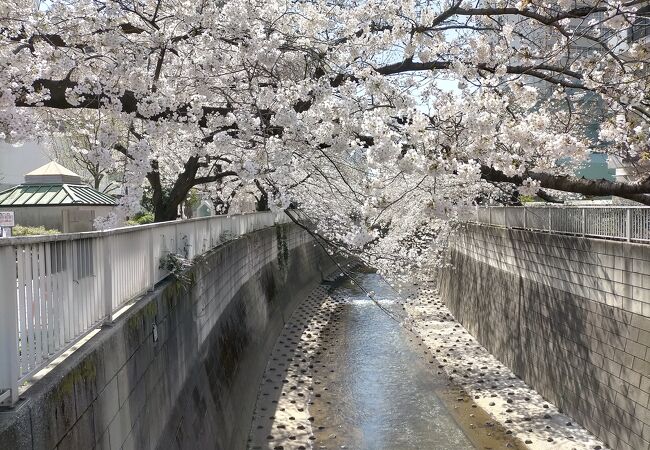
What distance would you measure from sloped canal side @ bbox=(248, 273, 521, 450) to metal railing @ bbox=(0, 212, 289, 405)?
5.26 metres

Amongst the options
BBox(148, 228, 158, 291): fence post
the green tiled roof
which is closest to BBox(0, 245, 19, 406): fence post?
BBox(148, 228, 158, 291): fence post

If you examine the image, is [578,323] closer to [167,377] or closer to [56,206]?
[167,377]

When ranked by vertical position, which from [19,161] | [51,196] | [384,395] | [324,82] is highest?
[19,161]

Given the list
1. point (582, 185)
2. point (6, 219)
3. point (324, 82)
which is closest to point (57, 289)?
point (6, 219)

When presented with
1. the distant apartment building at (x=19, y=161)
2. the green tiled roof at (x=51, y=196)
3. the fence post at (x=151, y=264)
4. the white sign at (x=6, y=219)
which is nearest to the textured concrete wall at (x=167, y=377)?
the fence post at (x=151, y=264)

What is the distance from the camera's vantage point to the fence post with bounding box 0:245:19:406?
3.11 metres

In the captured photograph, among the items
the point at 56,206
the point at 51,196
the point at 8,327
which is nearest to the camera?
the point at 8,327

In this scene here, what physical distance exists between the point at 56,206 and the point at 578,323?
13834mm

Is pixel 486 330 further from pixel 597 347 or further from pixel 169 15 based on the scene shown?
pixel 169 15

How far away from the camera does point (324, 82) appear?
770 centimetres

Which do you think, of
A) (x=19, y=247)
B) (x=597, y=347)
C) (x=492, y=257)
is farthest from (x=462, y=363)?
(x=19, y=247)

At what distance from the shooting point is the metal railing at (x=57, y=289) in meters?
3.22

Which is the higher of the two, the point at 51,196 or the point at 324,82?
the point at 324,82

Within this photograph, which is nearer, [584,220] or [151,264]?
[151,264]
